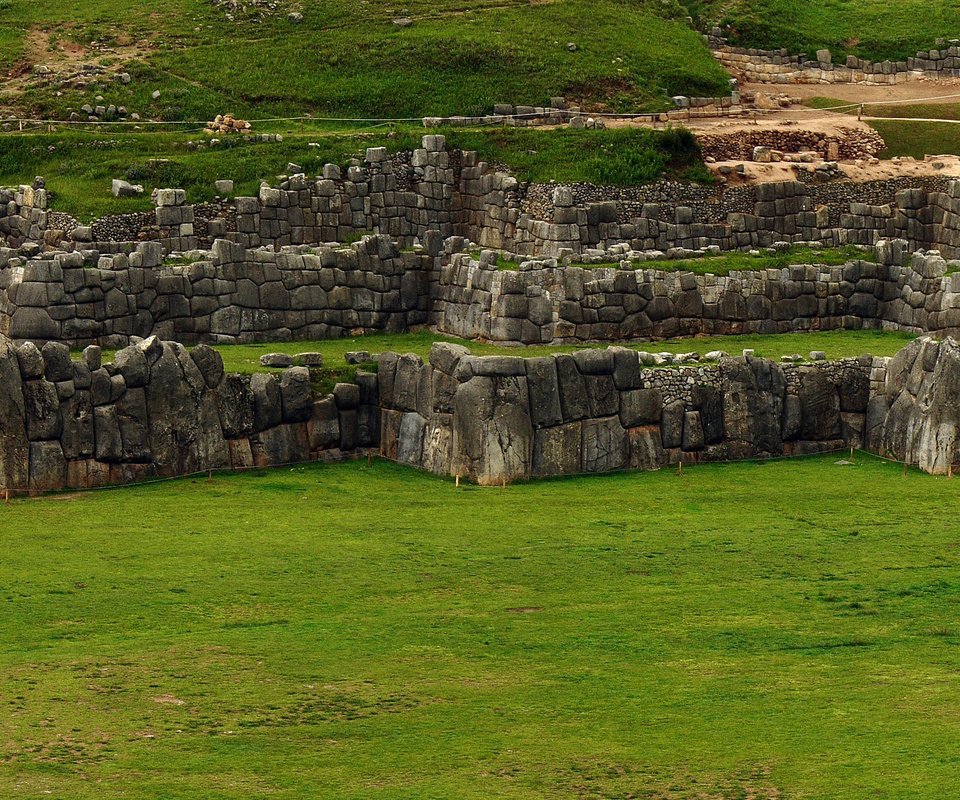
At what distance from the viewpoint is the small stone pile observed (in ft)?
197

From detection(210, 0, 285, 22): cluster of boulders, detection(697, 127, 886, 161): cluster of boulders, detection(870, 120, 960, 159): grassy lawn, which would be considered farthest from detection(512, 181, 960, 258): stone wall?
detection(210, 0, 285, 22): cluster of boulders

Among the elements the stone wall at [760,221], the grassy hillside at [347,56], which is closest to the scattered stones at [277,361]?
the stone wall at [760,221]

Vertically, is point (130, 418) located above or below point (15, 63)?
below

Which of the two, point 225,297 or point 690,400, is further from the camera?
point 225,297

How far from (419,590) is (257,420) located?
367 inches

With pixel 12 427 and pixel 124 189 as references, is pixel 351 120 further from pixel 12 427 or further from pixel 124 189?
pixel 12 427

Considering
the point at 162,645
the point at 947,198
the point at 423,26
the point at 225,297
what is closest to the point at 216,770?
the point at 162,645

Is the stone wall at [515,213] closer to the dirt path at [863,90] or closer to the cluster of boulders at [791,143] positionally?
the cluster of boulders at [791,143]

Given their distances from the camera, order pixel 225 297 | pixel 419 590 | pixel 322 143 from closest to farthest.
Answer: pixel 419 590 → pixel 225 297 → pixel 322 143

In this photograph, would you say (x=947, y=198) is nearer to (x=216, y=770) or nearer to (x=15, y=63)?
(x=15, y=63)

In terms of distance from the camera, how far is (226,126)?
2368 inches

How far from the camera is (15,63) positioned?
64062 millimetres

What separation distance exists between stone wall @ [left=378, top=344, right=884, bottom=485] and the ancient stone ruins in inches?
1.6

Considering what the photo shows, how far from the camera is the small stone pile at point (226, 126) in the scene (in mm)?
59906
